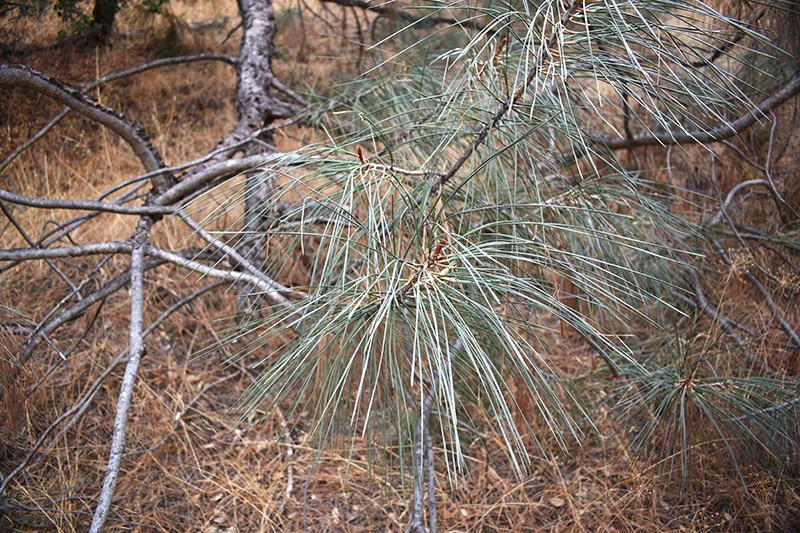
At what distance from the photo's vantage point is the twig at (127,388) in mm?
873

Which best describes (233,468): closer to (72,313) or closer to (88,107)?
(72,313)

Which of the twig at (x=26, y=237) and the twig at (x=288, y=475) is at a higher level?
the twig at (x=26, y=237)

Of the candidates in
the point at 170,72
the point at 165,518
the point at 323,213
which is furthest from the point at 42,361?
the point at 170,72

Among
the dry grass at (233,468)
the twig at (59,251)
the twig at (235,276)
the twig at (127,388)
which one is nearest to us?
the twig at (127,388)

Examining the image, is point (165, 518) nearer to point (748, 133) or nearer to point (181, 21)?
point (748, 133)

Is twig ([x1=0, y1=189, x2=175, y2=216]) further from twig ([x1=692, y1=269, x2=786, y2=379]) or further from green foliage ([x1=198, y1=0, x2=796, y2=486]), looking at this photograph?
twig ([x1=692, y1=269, x2=786, y2=379])

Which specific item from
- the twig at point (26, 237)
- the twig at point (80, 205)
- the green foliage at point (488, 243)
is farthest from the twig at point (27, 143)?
the green foliage at point (488, 243)

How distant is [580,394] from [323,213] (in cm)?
82

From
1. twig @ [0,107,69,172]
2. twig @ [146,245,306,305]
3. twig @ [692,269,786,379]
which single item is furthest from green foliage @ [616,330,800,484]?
twig @ [0,107,69,172]

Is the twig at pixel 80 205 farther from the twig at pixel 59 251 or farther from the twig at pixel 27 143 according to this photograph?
the twig at pixel 27 143

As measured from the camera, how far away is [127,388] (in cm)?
99

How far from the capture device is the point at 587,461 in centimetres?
145

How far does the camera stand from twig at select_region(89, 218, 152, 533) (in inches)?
34.4

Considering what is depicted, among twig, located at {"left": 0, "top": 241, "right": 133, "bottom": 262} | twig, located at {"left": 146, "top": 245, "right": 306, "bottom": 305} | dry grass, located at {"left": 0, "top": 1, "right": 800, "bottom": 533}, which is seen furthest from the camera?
dry grass, located at {"left": 0, "top": 1, "right": 800, "bottom": 533}
